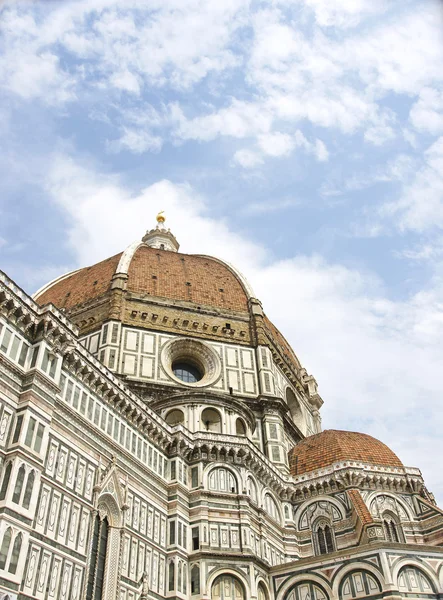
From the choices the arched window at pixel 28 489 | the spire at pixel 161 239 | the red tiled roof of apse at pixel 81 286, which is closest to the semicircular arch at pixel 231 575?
the arched window at pixel 28 489

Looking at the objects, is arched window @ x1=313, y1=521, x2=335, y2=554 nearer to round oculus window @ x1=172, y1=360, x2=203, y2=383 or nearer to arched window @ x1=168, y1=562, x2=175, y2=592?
arched window @ x1=168, y1=562, x2=175, y2=592

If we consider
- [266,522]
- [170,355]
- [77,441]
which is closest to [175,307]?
[170,355]

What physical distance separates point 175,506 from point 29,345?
10386 mm

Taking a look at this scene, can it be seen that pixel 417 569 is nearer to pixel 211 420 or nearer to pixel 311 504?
pixel 311 504

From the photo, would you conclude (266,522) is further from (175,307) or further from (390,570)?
(175,307)

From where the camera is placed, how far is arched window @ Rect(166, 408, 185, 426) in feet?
107

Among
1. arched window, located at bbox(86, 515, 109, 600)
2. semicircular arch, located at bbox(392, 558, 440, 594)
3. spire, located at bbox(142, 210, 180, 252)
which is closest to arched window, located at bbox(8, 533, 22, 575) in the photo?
arched window, located at bbox(86, 515, 109, 600)

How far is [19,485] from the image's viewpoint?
18.9 meters

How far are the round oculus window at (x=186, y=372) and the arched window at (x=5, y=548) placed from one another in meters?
20.8

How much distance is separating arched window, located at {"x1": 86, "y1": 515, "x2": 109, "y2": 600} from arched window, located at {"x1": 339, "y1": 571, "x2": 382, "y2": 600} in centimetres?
1078

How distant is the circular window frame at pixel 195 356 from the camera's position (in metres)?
37.6

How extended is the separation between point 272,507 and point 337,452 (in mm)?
5652

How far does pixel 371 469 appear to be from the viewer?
111 ft

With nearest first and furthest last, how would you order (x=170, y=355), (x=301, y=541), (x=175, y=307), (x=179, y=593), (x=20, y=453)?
(x=20, y=453)
(x=179, y=593)
(x=301, y=541)
(x=170, y=355)
(x=175, y=307)
